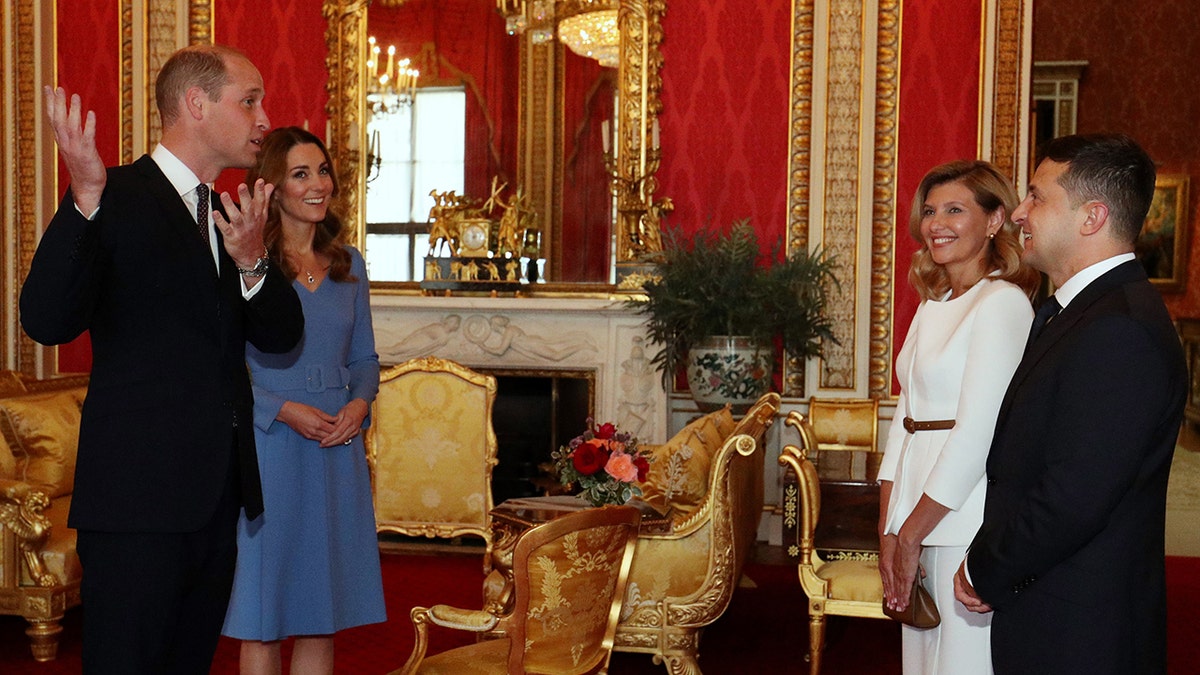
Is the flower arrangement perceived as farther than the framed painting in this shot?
No

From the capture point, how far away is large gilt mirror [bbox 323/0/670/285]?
6.61 m

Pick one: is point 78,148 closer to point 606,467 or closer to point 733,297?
point 606,467

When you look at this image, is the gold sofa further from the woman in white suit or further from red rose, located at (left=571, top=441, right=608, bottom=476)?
the woman in white suit

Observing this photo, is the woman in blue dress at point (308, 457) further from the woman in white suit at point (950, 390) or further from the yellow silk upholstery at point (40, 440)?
the yellow silk upholstery at point (40, 440)

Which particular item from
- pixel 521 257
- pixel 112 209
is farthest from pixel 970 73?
pixel 112 209

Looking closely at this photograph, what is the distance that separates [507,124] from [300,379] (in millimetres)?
4246

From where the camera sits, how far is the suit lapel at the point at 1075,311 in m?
1.94

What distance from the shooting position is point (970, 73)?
6.38 m

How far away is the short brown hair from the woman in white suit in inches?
61.6

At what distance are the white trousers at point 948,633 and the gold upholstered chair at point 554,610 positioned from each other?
706 millimetres

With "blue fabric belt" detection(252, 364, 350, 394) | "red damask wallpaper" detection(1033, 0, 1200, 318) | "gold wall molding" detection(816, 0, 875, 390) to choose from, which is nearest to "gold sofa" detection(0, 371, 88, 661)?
"blue fabric belt" detection(252, 364, 350, 394)

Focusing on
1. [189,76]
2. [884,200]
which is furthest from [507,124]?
[189,76]

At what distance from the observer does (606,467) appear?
3.57 metres

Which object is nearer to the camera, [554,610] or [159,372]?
[159,372]
